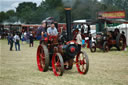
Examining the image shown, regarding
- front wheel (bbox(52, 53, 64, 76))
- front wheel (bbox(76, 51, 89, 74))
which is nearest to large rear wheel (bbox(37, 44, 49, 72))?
front wheel (bbox(52, 53, 64, 76))

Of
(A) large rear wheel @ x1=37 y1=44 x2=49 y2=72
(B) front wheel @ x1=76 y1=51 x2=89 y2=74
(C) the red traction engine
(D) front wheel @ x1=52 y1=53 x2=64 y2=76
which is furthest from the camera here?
(A) large rear wheel @ x1=37 y1=44 x2=49 y2=72

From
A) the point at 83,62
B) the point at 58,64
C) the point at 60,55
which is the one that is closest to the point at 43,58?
the point at 58,64

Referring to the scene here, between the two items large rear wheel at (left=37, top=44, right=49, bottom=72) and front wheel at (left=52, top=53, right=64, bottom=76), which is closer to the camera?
front wheel at (left=52, top=53, right=64, bottom=76)

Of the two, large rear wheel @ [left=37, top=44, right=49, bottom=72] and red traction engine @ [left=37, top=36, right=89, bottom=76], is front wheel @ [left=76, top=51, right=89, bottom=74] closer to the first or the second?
red traction engine @ [left=37, top=36, right=89, bottom=76]

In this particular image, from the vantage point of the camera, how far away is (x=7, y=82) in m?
6.26

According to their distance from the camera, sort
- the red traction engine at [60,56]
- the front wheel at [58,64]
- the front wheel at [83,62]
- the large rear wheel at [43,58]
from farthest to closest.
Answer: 1. the large rear wheel at [43,58]
2. the red traction engine at [60,56]
3. the front wheel at [83,62]
4. the front wheel at [58,64]

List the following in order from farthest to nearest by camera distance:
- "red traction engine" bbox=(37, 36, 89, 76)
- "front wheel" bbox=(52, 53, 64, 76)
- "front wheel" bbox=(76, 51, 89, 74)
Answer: "red traction engine" bbox=(37, 36, 89, 76), "front wheel" bbox=(76, 51, 89, 74), "front wheel" bbox=(52, 53, 64, 76)

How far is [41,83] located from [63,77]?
0.97 m

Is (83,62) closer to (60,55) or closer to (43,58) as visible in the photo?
(60,55)

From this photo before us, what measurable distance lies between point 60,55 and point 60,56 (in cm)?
5

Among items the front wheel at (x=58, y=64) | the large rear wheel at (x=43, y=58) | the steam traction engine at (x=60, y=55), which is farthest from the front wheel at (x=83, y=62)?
the large rear wheel at (x=43, y=58)

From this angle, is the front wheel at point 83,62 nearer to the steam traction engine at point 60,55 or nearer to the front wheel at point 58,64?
the steam traction engine at point 60,55

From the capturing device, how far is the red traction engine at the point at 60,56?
7156 mm

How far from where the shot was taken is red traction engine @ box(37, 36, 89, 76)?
716 cm
